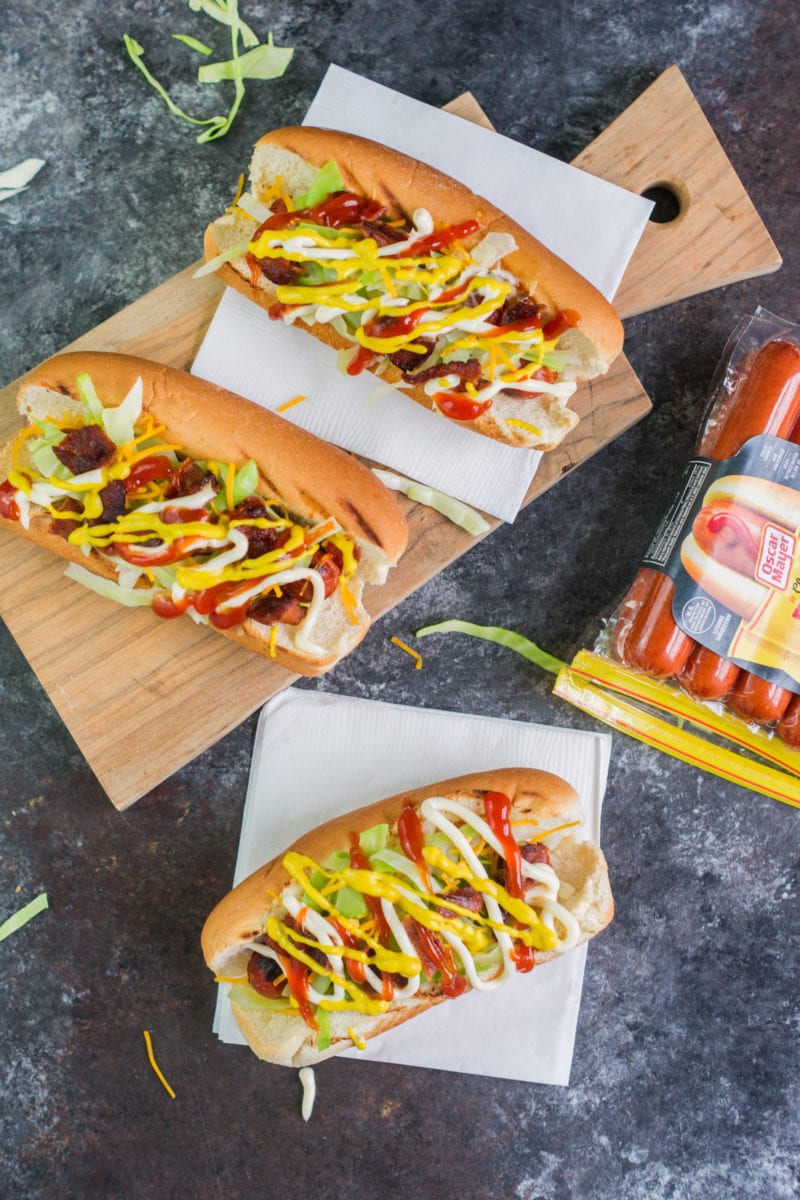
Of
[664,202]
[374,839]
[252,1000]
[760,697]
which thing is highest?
[664,202]

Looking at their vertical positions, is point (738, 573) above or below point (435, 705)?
above

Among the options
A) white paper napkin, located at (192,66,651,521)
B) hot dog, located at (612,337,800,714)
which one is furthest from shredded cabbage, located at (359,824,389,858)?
white paper napkin, located at (192,66,651,521)

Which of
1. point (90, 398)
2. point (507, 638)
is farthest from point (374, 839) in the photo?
point (90, 398)

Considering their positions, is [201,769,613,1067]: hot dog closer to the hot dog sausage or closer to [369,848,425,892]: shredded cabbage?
[369,848,425,892]: shredded cabbage

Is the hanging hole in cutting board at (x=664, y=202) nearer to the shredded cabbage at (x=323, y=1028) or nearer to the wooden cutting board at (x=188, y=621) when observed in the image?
the wooden cutting board at (x=188, y=621)

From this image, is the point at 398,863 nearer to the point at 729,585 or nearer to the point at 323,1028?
the point at 323,1028

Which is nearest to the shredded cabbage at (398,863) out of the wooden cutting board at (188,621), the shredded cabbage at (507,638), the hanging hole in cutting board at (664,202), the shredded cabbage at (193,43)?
the wooden cutting board at (188,621)

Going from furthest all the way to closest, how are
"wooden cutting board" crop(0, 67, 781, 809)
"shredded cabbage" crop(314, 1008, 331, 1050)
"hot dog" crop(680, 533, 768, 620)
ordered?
"wooden cutting board" crop(0, 67, 781, 809) → "hot dog" crop(680, 533, 768, 620) → "shredded cabbage" crop(314, 1008, 331, 1050)
